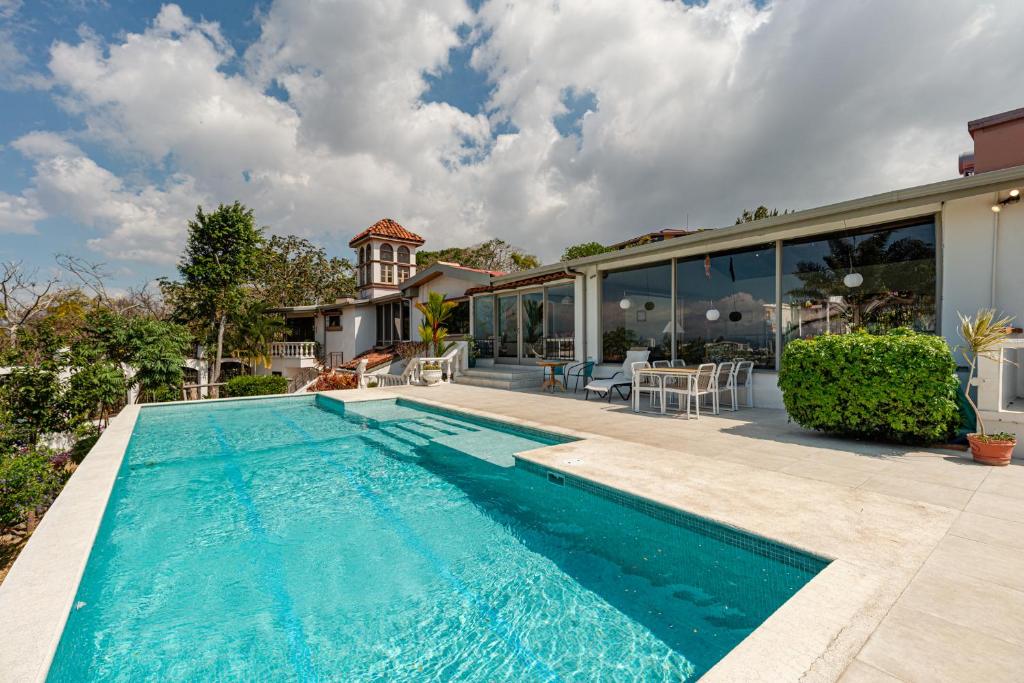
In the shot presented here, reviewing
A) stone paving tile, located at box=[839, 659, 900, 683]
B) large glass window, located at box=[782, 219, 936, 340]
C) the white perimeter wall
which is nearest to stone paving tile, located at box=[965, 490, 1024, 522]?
stone paving tile, located at box=[839, 659, 900, 683]

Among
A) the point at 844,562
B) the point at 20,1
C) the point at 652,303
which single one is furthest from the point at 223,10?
the point at 844,562

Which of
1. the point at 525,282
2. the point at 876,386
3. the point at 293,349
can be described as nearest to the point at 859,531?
the point at 876,386

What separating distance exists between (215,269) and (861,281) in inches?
854

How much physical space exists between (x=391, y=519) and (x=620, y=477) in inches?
90.2

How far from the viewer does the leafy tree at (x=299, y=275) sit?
2739 centimetres

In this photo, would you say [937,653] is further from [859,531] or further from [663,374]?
[663,374]

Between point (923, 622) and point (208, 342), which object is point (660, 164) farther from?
point (208, 342)

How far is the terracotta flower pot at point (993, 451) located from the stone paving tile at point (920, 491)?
3.94 feet

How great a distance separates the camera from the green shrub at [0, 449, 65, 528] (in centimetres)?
537

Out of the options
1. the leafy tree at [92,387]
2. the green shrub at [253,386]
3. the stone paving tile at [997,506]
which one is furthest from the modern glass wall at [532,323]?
the stone paving tile at [997,506]

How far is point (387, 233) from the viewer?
23.4 metres

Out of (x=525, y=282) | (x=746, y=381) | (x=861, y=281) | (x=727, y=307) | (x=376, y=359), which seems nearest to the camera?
(x=861, y=281)

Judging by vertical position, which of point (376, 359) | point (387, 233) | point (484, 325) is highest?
point (387, 233)

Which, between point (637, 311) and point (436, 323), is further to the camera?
point (436, 323)
